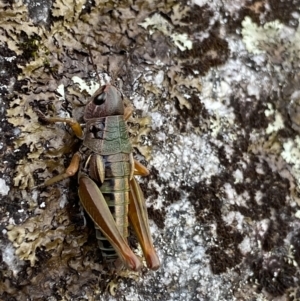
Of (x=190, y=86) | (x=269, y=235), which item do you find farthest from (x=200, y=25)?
(x=269, y=235)

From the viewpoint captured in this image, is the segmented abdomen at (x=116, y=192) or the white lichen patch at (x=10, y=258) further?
the segmented abdomen at (x=116, y=192)

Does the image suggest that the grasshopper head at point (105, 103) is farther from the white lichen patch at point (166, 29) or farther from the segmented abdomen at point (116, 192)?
the white lichen patch at point (166, 29)

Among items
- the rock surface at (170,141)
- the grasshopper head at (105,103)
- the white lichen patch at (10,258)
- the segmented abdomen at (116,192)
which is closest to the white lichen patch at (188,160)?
the rock surface at (170,141)

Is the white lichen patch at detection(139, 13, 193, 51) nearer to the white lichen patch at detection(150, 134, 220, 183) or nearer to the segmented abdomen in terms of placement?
the white lichen patch at detection(150, 134, 220, 183)

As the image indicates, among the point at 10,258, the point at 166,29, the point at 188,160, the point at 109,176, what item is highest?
the point at 166,29

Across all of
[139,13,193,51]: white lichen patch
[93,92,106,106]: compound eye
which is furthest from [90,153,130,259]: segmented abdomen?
[139,13,193,51]: white lichen patch

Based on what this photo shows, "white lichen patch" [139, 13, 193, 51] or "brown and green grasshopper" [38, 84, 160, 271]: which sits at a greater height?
"white lichen patch" [139, 13, 193, 51]

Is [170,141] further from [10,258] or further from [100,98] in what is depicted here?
[10,258]

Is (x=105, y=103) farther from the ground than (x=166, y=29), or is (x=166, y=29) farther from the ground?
(x=166, y=29)

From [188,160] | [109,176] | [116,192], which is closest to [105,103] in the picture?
[109,176]
